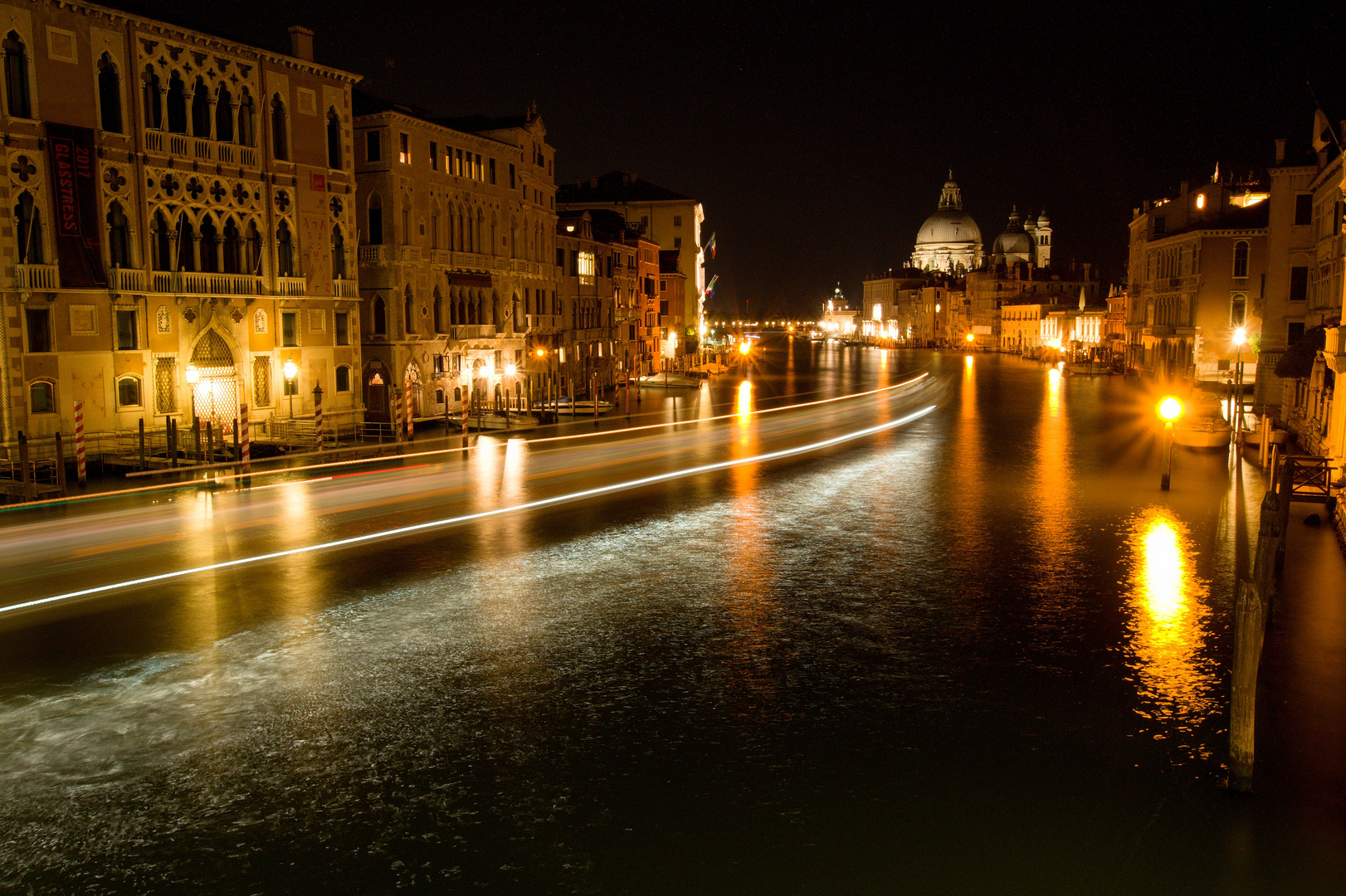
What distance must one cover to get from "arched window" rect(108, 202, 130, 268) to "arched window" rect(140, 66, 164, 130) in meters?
2.73

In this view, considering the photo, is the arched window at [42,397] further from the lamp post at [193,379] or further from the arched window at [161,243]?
the arched window at [161,243]

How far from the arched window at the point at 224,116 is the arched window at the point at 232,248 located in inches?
101

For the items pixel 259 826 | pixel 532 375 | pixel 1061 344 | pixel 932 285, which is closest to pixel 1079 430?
pixel 532 375

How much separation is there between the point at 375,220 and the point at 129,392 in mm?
12849

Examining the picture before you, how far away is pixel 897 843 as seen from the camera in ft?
22.3

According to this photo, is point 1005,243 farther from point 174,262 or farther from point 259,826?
point 259,826

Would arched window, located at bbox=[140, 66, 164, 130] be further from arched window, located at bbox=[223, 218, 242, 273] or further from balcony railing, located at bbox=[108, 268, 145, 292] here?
balcony railing, located at bbox=[108, 268, 145, 292]

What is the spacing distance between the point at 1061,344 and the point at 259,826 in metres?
125

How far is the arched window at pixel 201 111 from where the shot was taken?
2927 cm

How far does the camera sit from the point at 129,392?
27312 mm

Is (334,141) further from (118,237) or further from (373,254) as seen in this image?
(118,237)

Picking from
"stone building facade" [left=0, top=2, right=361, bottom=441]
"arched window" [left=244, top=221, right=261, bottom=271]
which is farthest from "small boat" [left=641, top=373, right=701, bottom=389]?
"arched window" [left=244, top=221, right=261, bottom=271]

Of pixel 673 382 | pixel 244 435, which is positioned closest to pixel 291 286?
pixel 244 435

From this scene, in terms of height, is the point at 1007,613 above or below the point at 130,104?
below
